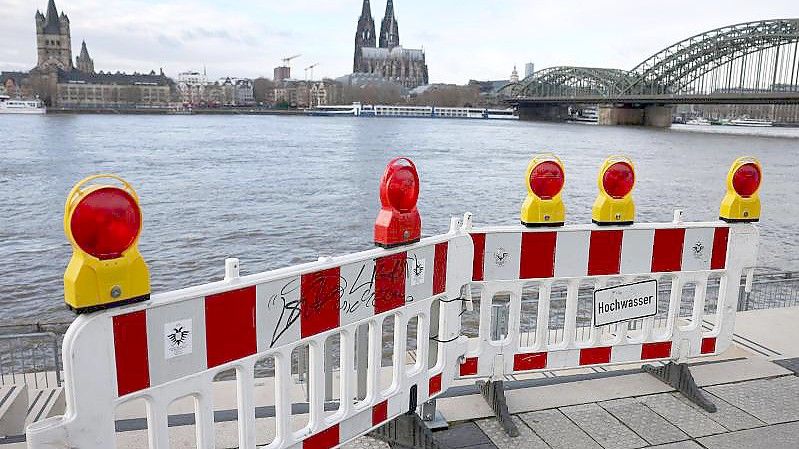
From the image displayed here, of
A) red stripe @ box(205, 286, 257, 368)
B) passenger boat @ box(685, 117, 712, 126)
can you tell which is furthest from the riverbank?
red stripe @ box(205, 286, 257, 368)

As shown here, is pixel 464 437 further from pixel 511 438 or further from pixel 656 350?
pixel 656 350

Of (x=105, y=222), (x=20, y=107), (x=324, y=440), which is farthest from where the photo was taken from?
(x=20, y=107)

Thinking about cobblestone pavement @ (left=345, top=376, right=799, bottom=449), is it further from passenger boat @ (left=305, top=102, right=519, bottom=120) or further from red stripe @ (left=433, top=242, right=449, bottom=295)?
passenger boat @ (left=305, top=102, right=519, bottom=120)

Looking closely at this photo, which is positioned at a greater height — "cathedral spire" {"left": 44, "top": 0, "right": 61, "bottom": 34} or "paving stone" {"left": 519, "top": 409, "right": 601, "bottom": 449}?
"cathedral spire" {"left": 44, "top": 0, "right": 61, "bottom": 34}

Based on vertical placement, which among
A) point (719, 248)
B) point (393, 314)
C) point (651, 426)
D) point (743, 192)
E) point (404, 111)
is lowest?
point (651, 426)

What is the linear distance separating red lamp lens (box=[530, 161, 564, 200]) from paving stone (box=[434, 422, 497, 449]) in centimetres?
147

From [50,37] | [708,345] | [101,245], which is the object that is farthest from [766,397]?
[50,37]

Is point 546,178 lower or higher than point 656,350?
higher

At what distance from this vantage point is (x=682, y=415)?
426cm

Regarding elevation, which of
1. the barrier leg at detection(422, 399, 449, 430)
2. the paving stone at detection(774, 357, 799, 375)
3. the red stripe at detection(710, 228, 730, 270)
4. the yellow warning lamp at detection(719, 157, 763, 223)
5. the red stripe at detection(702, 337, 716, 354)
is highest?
the yellow warning lamp at detection(719, 157, 763, 223)

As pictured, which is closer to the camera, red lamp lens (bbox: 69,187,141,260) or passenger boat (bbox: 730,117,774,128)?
red lamp lens (bbox: 69,187,141,260)

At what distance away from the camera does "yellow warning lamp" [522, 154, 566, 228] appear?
158 inches

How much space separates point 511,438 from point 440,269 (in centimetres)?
112

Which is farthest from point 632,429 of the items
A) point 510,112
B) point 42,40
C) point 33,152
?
point 42,40
